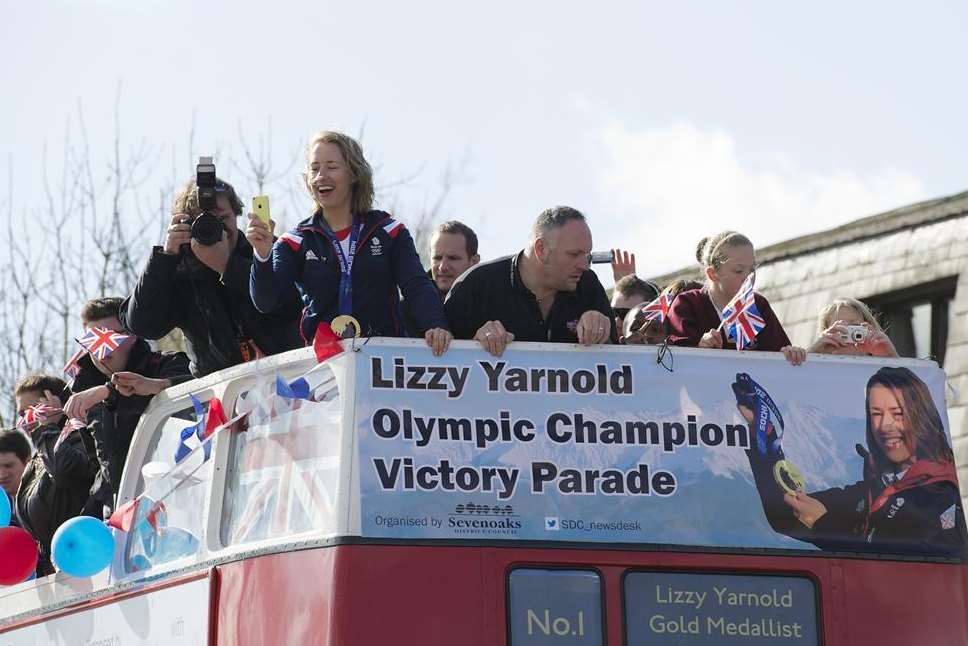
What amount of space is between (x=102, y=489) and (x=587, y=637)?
10.2ft

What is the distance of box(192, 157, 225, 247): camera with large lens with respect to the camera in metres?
9.23

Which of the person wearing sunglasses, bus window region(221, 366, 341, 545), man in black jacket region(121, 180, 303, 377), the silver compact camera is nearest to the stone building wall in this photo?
the silver compact camera

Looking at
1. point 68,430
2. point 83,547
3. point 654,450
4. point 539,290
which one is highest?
point 539,290

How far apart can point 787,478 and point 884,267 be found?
944cm

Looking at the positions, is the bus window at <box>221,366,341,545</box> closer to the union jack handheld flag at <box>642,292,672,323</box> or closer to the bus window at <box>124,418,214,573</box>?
the bus window at <box>124,418,214,573</box>

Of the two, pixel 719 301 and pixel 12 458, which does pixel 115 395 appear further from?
pixel 719 301

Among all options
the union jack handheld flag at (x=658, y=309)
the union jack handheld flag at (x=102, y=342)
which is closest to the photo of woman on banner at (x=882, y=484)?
the union jack handheld flag at (x=658, y=309)

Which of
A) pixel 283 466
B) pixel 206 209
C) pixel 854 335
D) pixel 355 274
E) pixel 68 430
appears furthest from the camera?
pixel 68 430

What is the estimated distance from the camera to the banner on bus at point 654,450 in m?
7.95

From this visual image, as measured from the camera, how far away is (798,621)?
26.7 ft

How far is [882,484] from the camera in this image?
8508 millimetres

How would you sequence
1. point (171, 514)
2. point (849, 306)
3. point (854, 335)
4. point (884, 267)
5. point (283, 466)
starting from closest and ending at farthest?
point (283, 466) < point (171, 514) < point (854, 335) < point (849, 306) < point (884, 267)

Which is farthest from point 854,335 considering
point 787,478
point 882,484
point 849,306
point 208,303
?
point 208,303

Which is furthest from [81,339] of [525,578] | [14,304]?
[14,304]
